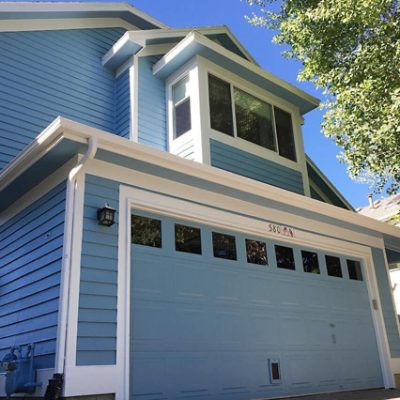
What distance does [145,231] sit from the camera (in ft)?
18.2

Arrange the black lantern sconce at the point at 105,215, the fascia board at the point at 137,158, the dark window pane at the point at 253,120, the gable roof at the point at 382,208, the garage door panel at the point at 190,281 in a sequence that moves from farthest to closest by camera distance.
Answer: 1. the gable roof at the point at 382,208
2. the dark window pane at the point at 253,120
3. the garage door panel at the point at 190,281
4. the black lantern sconce at the point at 105,215
5. the fascia board at the point at 137,158

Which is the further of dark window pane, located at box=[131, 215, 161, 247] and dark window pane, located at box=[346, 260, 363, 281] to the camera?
dark window pane, located at box=[346, 260, 363, 281]

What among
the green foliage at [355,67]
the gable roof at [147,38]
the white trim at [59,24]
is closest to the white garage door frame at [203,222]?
the green foliage at [355,67]

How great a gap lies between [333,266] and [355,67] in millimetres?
3511

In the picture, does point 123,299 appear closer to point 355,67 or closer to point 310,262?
point 310,262

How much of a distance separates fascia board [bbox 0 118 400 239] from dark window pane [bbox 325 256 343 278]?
921mm

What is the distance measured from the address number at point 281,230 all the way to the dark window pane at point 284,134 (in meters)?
2.16

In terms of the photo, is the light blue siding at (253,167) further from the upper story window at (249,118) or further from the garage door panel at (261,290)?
the garage door panel at (261,290)

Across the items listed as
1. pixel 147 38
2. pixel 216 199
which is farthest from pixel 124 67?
pixel 216 199

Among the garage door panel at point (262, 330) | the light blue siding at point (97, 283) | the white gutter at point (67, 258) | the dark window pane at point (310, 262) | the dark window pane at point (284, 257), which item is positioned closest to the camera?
the white gutter at point (67, 258)

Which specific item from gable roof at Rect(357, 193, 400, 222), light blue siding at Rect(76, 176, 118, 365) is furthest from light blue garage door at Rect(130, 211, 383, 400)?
gable roof at Rect(357, 193, 400, 222)

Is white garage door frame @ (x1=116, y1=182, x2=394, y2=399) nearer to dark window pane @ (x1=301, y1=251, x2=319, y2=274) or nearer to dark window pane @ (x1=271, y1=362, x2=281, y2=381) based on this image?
dark window pane @ (x1=301, y1=251, x2=319, y2=274)

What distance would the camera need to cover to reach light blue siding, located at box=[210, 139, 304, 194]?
768 cm

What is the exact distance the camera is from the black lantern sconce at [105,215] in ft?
16.4
